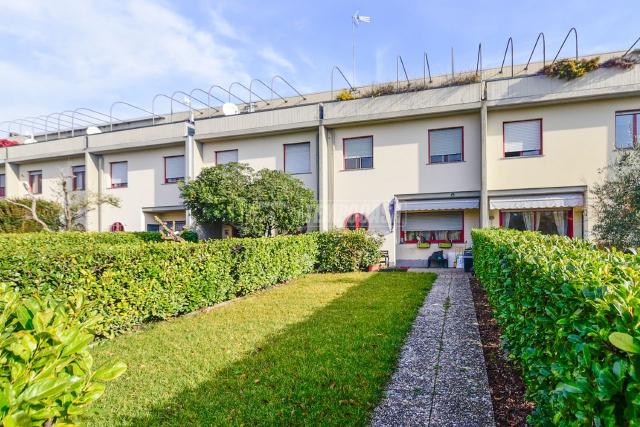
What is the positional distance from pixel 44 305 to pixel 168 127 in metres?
22.0

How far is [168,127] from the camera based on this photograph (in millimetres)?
21938

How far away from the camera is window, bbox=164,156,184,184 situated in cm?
2217

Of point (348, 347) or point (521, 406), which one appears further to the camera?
point (348, 347)

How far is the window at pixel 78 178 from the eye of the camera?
24545 millimetres

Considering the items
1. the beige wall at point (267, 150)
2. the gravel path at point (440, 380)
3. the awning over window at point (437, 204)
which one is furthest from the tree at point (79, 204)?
the gravel path at point (440, 380)

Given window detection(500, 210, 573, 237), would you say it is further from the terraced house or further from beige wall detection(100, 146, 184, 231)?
beige wall detection(100, 146, 184, 231)

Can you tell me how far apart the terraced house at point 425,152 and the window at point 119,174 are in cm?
46

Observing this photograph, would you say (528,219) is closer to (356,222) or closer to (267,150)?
(356,222)

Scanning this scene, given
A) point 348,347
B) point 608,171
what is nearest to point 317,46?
point 608,171

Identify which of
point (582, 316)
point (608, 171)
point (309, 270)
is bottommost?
point (309, 270)

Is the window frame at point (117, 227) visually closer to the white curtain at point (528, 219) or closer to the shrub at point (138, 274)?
the shrub at point (138, 274)

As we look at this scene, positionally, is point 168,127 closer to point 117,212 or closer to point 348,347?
point 117,212

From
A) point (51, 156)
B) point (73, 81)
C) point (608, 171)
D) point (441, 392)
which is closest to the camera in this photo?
point (441, 392)

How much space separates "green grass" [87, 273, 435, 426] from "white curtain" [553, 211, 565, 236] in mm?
10443
